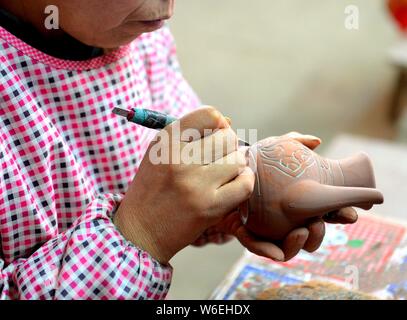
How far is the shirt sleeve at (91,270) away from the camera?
3.00 feet

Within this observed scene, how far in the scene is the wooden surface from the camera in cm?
150

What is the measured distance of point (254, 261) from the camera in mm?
1269

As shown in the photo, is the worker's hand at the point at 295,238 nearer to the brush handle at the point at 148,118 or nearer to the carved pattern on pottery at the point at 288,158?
the carved pattern on pottery at the point at 288,158

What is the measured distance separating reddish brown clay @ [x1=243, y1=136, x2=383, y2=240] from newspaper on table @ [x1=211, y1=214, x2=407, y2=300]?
0.71ft

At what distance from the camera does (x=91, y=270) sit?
92cm

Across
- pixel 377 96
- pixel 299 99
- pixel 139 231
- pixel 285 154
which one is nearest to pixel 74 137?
pixel 139 231

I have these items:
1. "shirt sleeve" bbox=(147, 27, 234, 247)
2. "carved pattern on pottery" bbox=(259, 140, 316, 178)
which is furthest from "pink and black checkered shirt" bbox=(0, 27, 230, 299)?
"carved pattern on pottery" bbox=(259, 140, 316, 178)

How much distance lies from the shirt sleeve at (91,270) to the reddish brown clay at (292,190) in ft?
0.56

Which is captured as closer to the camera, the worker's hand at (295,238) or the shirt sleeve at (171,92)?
the worker's hand at (295,238)

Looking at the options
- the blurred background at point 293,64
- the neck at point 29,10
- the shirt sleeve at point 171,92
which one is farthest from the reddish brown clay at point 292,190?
the blurred background at point 293,64

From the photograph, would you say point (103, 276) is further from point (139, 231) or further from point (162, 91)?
point (162, 91)

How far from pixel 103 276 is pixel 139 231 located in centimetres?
8

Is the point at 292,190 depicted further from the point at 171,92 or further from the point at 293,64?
the point at 293,64

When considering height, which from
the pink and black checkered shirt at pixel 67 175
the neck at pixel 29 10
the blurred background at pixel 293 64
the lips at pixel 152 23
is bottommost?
the blurred background at pixel 293 64
